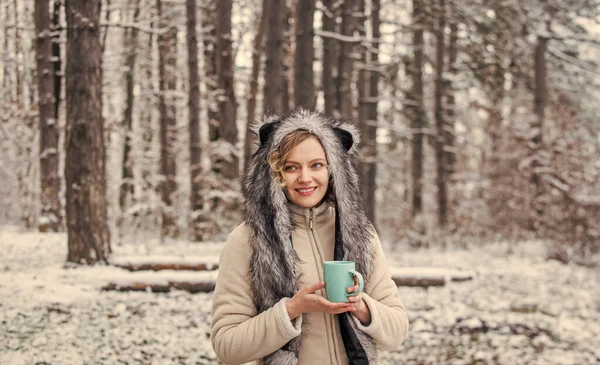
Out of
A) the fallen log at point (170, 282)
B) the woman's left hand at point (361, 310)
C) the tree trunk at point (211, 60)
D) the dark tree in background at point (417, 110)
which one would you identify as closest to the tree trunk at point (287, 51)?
the tree trunk at point (211, 60)

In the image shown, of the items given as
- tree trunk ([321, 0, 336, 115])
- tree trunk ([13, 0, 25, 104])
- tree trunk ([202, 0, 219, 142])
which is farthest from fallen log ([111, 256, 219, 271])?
tree trunk ([202, 0, 219, 142])

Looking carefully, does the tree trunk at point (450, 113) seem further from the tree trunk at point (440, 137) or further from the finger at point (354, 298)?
the finger at point (354, 298)

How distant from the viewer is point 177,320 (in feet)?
Answer: 22.6

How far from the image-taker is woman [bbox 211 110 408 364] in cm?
258

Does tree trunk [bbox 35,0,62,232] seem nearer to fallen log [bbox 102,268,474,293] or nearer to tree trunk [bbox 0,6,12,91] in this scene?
tree trunk [bbox 0,6,12,91]

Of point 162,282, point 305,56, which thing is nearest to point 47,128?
point 162,282

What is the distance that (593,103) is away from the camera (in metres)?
22.2

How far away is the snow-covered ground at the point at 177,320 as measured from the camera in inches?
222

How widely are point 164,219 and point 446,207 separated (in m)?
9.07

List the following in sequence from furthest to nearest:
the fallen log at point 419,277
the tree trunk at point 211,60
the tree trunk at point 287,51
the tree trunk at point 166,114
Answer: the tree trunk at point 287,51, the tree trunk at point 166,114, the tree trunk at point 211,60, the fallen log at point 419,277

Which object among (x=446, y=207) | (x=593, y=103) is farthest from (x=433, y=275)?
(x=593, y=103)

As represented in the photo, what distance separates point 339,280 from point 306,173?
→ 53 centimetres

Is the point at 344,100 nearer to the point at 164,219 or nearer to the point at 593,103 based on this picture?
the point at 164,219

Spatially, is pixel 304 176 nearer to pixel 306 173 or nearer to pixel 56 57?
pixel 306 173
